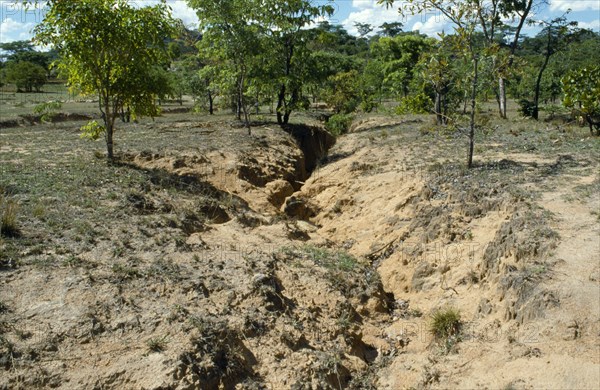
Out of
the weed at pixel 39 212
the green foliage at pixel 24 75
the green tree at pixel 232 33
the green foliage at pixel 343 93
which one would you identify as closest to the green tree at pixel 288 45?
the green tree at pixel 232 33

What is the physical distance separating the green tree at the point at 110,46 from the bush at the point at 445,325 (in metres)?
9.22

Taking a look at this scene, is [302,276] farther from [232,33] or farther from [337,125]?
[337,125]

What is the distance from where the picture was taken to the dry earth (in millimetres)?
6020

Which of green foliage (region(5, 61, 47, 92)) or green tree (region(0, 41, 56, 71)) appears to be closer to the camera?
green foliage (region(5, 61, 47, 92))

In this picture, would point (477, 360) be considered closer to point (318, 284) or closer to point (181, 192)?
point (318, 284)

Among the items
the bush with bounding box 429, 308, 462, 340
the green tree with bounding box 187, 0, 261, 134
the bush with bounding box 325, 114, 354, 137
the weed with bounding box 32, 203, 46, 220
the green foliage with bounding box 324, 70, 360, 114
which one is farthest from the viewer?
the green foliage with bounding box 324, 70, 360, 114

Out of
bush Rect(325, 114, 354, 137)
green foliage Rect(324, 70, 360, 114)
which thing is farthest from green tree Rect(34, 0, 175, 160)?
green foliage Rect(324, 70, 360, 114)

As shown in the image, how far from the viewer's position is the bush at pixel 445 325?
23.4 ft

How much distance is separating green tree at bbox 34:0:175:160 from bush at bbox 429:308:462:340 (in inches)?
363

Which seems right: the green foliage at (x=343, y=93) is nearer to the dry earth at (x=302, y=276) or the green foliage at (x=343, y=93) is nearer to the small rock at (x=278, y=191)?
the small rock at (x=278, y=191)

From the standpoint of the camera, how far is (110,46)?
12344mm

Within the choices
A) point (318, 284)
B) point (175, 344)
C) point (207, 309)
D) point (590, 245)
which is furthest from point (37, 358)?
point (590, 245)

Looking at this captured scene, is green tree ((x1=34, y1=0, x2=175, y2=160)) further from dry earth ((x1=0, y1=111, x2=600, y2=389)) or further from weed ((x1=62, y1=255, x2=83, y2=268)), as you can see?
weed ((x1=62, y1=255, x2=83, y2=268))

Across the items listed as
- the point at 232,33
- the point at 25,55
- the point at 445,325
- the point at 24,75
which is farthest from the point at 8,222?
the point at 25,55
